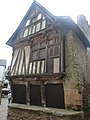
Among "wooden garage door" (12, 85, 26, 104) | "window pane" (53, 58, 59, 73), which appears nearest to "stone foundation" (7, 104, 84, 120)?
"wooden garage door" (12, 85, 26, 104)

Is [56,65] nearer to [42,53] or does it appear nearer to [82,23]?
[42,53]

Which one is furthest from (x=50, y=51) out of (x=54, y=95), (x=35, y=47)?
(x=54, y=95)

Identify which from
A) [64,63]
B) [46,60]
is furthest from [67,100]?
[46,60]

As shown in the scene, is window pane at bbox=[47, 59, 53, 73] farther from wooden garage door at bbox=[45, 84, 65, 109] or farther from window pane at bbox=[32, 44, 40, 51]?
window pane at bbox=[32, 44, 40, 51]

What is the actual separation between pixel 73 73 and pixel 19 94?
384 cm

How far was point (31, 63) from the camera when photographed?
8586mm

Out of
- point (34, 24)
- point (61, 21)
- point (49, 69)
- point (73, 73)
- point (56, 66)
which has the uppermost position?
point (34, 24)

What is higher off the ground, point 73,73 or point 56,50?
point 56,50

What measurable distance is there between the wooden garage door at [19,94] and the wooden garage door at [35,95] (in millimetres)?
→ 619

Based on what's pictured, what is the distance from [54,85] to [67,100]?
3.12 feet

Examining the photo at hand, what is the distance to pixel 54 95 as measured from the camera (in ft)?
24.5

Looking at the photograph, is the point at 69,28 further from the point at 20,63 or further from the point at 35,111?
the point at 35,111

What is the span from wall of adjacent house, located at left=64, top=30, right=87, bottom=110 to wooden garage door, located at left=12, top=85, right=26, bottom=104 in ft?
9.63

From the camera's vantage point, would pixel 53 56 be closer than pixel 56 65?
No
